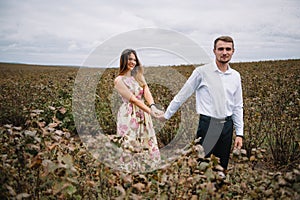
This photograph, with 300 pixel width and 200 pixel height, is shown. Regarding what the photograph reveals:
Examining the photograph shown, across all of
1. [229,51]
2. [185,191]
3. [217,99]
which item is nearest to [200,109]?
[217,99]

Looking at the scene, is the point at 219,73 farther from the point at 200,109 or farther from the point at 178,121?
the point at 178,121

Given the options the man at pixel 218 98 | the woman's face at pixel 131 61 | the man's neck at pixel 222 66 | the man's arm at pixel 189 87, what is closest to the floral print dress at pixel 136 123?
the woman's face at pixel 131 61

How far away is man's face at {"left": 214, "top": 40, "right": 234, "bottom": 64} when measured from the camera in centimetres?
289

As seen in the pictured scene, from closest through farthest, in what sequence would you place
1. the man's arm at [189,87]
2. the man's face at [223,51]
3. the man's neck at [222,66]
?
1. the man's face at [223,51]
2. the man's neck at [222,66]
3. the man's arm at [189,87]

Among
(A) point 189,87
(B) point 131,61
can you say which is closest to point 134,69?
(B) point 131,61

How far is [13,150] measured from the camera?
2.51 metres

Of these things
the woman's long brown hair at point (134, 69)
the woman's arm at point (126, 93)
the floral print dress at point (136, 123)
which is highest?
the woman's long brown hair at point (134, 69)

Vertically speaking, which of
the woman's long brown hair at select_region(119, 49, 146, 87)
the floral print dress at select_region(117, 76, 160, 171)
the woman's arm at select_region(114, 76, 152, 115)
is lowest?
the floral print dress at select_region(117, 76, 160, 171)

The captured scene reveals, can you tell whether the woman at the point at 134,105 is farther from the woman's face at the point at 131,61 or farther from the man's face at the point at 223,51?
the man's face at the point at 223,51

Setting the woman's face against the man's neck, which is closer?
the man's neck

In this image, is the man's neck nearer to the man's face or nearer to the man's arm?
the man's face

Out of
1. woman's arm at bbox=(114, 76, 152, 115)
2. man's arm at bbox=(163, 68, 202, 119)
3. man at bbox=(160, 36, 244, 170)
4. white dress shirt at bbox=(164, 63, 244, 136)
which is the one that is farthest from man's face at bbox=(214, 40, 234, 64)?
woman's arm at bbox=(114, 76, 152, 115)

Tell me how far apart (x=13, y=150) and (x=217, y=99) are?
185cm

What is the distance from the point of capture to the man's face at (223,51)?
289 centimetres
